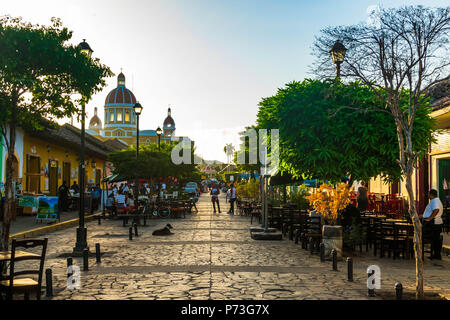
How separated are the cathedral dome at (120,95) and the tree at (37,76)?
11096 centimetres

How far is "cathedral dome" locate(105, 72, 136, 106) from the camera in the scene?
118m

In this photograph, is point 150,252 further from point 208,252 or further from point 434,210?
point 434,210

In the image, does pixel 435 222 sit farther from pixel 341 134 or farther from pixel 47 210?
pixel 47 210

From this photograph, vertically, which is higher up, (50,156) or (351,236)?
(50,156)

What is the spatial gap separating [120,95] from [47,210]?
102516 mm

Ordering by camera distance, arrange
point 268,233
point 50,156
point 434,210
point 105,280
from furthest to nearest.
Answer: point 50,156 → point 268,233 → point 434,210 → point 105,280

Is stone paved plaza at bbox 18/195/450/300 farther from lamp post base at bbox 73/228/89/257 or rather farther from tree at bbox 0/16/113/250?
tree at bbox 0/16/113/250

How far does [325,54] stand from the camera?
29.8 feet

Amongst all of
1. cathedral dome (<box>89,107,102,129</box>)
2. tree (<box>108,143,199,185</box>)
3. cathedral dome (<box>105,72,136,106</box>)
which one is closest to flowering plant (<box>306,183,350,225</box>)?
tree (<box>108,143,199,185</box>)

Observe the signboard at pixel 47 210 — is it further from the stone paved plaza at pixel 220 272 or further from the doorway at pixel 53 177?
the doorway at pixel 53 177

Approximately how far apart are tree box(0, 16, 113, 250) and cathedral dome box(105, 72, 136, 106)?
11096 centimetres

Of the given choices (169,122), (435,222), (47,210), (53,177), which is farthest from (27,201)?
(169,122)

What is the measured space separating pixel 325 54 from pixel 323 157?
3.77 metres
